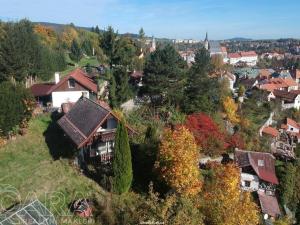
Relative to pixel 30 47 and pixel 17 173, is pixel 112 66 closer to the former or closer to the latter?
pixel 30 47

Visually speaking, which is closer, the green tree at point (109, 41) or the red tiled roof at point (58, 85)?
the red tiled roof at point (58, 85)

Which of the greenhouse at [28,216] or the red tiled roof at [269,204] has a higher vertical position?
the greenhouse at [28,216]

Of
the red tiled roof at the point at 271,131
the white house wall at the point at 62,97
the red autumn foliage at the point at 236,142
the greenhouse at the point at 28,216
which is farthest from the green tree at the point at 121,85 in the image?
the red tiled roof at the point at 271,131

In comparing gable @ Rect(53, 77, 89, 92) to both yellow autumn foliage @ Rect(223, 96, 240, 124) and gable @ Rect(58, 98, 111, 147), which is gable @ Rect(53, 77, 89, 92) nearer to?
gable @ Rect(58, 98, 111, 147)

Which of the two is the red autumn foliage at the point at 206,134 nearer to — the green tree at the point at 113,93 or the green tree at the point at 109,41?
the green tree at the point at 113,93

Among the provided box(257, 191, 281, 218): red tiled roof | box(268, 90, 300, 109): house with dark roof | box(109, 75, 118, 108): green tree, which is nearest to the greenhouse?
box(109, 75, 118, 108): green tree

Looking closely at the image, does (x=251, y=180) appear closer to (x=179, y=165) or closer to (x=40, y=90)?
(x=179, y=165)
